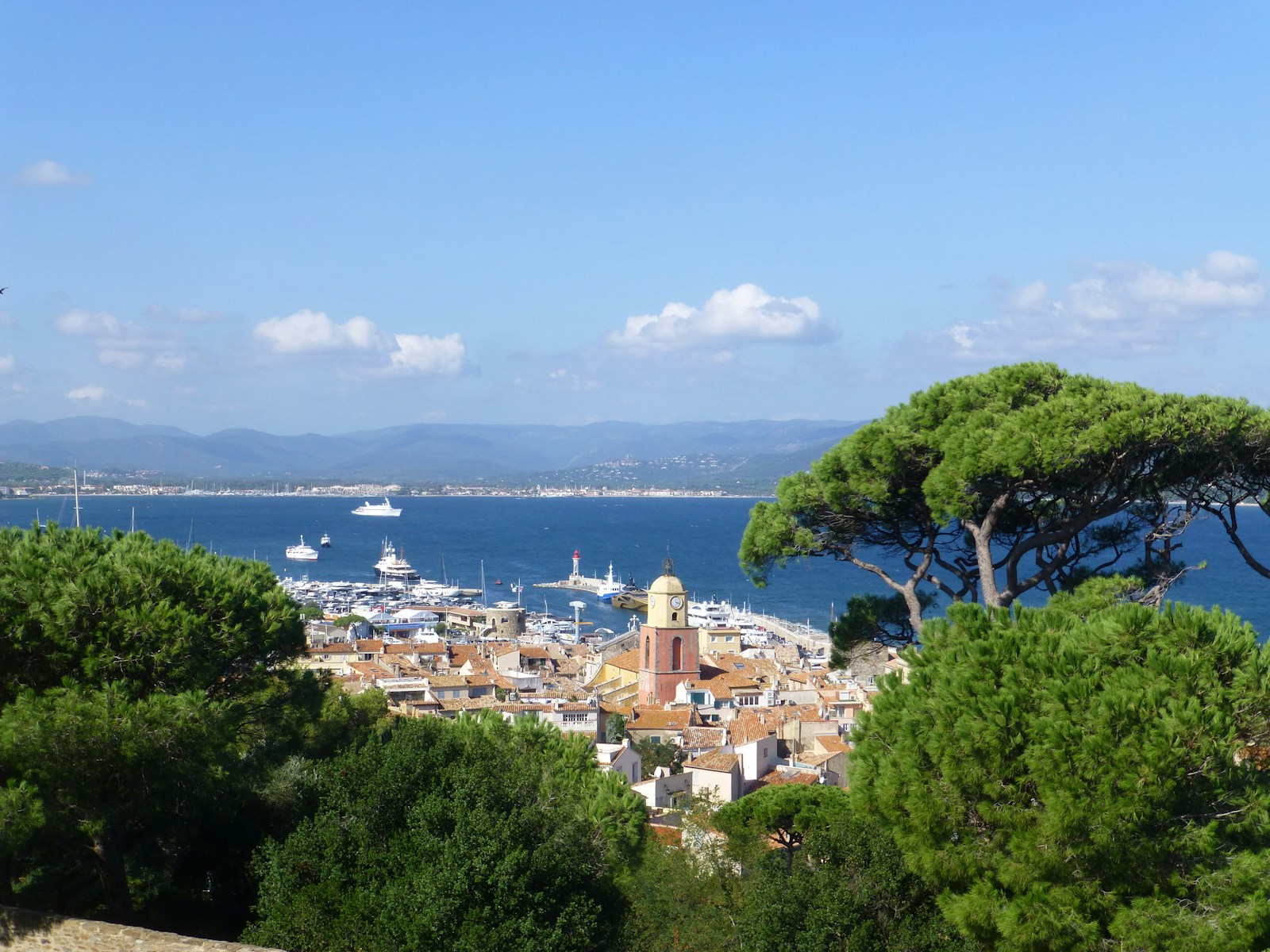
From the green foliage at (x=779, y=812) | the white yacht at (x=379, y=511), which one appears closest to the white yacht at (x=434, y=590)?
the green foliage at (x=779, y=812)

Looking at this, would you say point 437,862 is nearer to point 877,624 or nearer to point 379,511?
point 877,624

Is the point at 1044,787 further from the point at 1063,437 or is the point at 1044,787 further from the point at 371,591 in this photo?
the point at 371,591

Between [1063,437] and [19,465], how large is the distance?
202m

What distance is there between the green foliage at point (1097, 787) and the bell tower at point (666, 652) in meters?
27.9

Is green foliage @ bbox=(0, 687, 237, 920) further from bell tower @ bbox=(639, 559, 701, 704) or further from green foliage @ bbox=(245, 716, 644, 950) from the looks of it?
bell tower @ bbox=(639, 559, 701, 704)

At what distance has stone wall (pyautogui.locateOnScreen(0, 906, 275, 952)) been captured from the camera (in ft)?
23.3

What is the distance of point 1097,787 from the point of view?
6746 millimetres

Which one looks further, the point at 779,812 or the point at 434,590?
the point at 434,590

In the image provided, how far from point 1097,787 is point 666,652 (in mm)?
29372

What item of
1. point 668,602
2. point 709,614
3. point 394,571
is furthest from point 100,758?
point 394,571

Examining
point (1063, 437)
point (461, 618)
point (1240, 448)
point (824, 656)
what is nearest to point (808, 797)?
point (1063, 437)

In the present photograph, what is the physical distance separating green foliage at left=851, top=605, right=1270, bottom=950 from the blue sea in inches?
1677

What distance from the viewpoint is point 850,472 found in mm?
10586

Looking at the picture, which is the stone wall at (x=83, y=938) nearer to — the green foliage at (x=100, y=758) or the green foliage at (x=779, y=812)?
the green foliage at (x=100, y=758)
